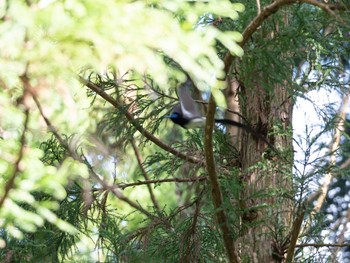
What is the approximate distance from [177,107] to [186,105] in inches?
4.4

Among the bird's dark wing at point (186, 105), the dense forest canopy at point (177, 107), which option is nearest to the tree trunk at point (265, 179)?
the dense forest canopy at point (177, 107)

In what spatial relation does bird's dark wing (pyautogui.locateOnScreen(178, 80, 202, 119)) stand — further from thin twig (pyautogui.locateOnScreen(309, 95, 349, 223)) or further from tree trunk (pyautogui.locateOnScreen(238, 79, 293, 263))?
thin twig (pyautogui.locateOnScreen(309, 95, 349, 223))

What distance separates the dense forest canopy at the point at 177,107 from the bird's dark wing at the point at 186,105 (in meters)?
0.04

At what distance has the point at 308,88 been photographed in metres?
4.21

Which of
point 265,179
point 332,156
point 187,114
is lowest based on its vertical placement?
point 265,179

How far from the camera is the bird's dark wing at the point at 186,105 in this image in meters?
4.12

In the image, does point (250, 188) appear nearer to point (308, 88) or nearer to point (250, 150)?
point (250, 150)

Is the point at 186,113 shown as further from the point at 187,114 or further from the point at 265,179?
the point at 265,179

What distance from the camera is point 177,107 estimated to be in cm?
427

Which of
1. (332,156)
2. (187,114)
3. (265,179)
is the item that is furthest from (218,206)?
(332,156)

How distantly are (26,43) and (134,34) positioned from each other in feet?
1.02

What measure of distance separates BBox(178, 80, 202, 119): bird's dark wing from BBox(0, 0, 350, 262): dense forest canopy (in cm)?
4

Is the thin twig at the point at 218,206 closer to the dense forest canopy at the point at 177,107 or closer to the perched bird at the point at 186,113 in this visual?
the dense forest canopy at the point at 177,107

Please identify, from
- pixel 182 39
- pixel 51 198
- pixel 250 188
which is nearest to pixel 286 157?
pixel 250 188
